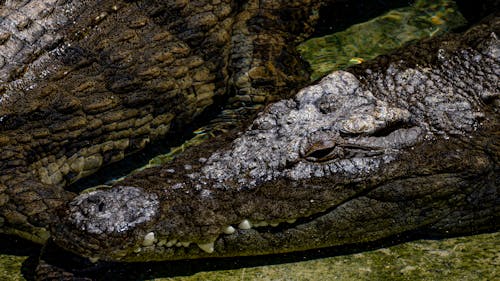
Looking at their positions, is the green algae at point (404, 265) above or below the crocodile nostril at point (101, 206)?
below

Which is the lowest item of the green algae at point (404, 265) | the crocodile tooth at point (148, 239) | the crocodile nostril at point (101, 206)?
the green algae at point (404, 265)

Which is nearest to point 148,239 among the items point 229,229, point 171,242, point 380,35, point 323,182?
point 171,242

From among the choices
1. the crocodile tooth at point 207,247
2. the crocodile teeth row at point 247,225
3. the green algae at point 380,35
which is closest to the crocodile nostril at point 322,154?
the crocodile teeth row at point 247,225

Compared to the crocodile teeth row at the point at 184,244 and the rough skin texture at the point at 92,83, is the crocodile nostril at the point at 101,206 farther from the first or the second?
the rough skin texture at the point at 92,83

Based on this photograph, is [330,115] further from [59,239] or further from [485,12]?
[485,12]

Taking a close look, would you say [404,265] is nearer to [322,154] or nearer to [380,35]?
[322,154]

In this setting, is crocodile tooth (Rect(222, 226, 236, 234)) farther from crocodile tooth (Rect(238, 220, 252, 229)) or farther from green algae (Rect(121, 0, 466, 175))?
green algae (Rect(121, 0, 466, 175))

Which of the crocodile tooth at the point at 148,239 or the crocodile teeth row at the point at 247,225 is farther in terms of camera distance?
the crocodile teeth row at the point at 247,225

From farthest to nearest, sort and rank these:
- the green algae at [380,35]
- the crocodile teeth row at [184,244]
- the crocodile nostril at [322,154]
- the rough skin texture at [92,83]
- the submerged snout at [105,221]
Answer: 1. the green algae at [380,35]
2. the rough skin texture at [92,83]
3. the crocodile nostril at [322,154]
4. the crocodile teeth row at [184,244]
5. the submerged snout at [105,221]
